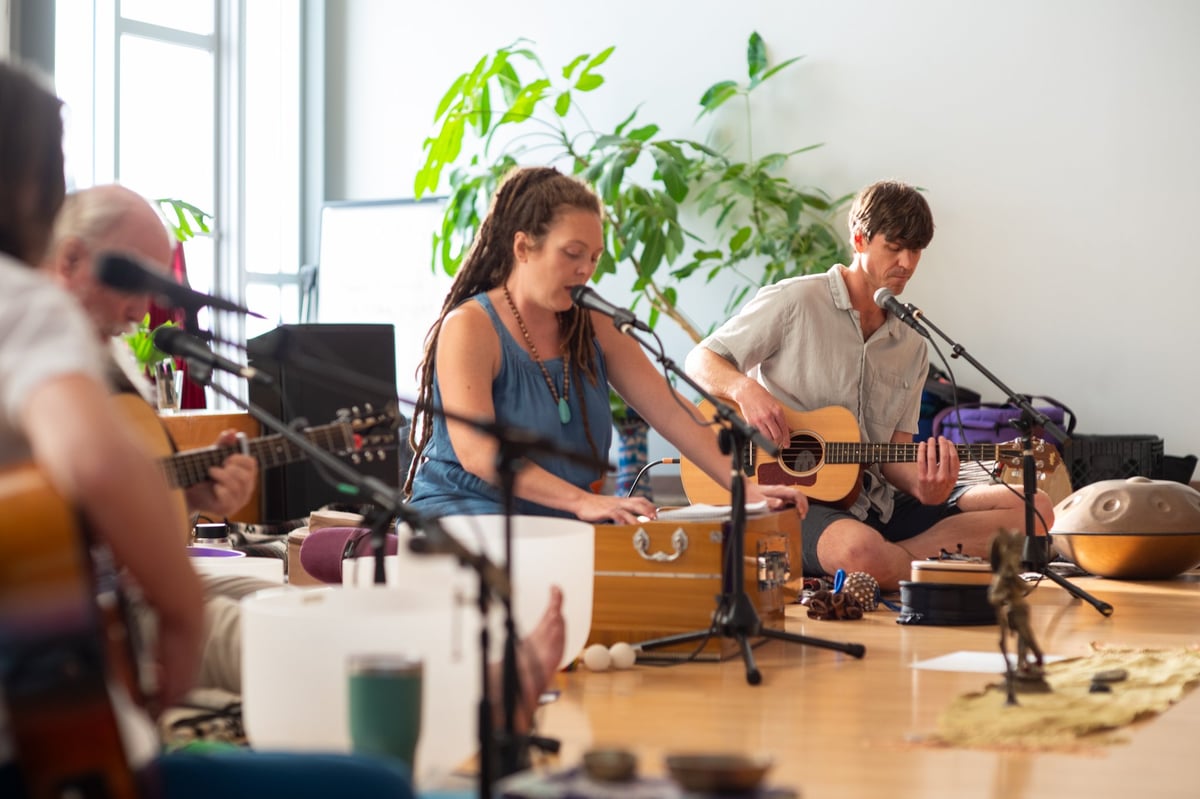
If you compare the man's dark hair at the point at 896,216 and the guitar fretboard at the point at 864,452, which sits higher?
the man's dark hair at the point at 896,216

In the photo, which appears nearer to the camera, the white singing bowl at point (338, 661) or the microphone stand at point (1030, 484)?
the white singing bowl at point (338, 661)

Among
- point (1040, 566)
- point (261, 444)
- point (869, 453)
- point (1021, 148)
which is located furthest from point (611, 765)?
point (1021, 148)

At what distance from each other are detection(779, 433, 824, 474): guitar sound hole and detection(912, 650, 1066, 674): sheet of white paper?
114 centimetres

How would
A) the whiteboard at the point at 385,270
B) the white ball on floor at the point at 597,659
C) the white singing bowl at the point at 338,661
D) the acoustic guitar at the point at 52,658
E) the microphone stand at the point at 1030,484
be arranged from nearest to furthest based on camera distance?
the acoustic guitar at the point at 52,658
the white singing bowl at the point at 338,661
the white ball on floor at the point at 597,659
the microphone stand at the point at 1030,484
the whiteboard at the point at 385,270

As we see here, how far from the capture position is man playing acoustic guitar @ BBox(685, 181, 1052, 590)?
4055 mm

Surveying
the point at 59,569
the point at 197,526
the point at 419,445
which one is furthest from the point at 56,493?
the point at 197,526

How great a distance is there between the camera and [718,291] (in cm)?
660

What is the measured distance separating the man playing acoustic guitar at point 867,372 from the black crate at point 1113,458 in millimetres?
1416

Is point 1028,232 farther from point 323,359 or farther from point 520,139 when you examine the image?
point 323,359

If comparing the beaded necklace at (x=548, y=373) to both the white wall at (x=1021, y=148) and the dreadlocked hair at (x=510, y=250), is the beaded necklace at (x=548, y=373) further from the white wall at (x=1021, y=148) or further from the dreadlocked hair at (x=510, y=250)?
the white wall at (x=1021, y=148)

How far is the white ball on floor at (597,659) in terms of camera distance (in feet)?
9.38

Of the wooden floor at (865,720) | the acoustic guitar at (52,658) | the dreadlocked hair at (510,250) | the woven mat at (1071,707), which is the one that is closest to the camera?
the acoustic guitar at (52,658)

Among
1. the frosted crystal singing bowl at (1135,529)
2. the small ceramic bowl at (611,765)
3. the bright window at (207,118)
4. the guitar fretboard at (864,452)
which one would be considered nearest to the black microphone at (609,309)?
the guitar fretboard at (864,452)

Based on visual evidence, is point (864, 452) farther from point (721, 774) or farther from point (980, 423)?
point (721, 774)
